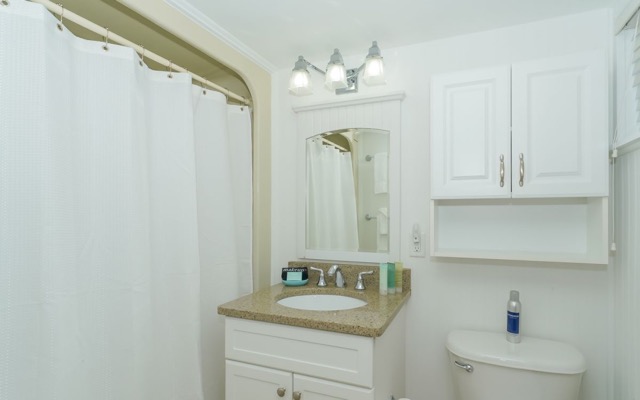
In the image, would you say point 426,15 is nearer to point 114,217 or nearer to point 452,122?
point 452,122

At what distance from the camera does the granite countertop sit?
3.90 feet

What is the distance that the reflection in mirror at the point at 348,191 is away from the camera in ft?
5.91

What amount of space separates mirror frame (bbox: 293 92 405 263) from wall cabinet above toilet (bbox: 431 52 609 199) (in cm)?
28

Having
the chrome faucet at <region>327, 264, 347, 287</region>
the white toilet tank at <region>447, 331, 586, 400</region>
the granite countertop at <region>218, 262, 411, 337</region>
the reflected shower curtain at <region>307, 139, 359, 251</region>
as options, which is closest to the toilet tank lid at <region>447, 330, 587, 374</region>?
the white toilet tank at <region>447, 331, 586, 400</region>

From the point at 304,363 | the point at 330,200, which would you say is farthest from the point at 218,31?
the point at 304,363

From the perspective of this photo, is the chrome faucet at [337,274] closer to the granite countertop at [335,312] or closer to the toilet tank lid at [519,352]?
the granite countertop at [335,312]

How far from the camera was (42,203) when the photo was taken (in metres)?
1.00

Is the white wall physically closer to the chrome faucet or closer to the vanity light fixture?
the vanity light fixture

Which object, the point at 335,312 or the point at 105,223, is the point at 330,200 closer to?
the point at 335,312

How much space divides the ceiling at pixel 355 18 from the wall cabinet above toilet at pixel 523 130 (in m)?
0.28

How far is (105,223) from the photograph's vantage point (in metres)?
1.19

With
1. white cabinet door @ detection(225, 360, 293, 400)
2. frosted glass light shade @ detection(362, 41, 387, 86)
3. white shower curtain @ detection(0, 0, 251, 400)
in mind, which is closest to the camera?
white shower curtain @ detection(0, 0, 251, 400)

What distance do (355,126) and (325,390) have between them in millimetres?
1284

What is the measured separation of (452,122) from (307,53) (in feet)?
2.97
